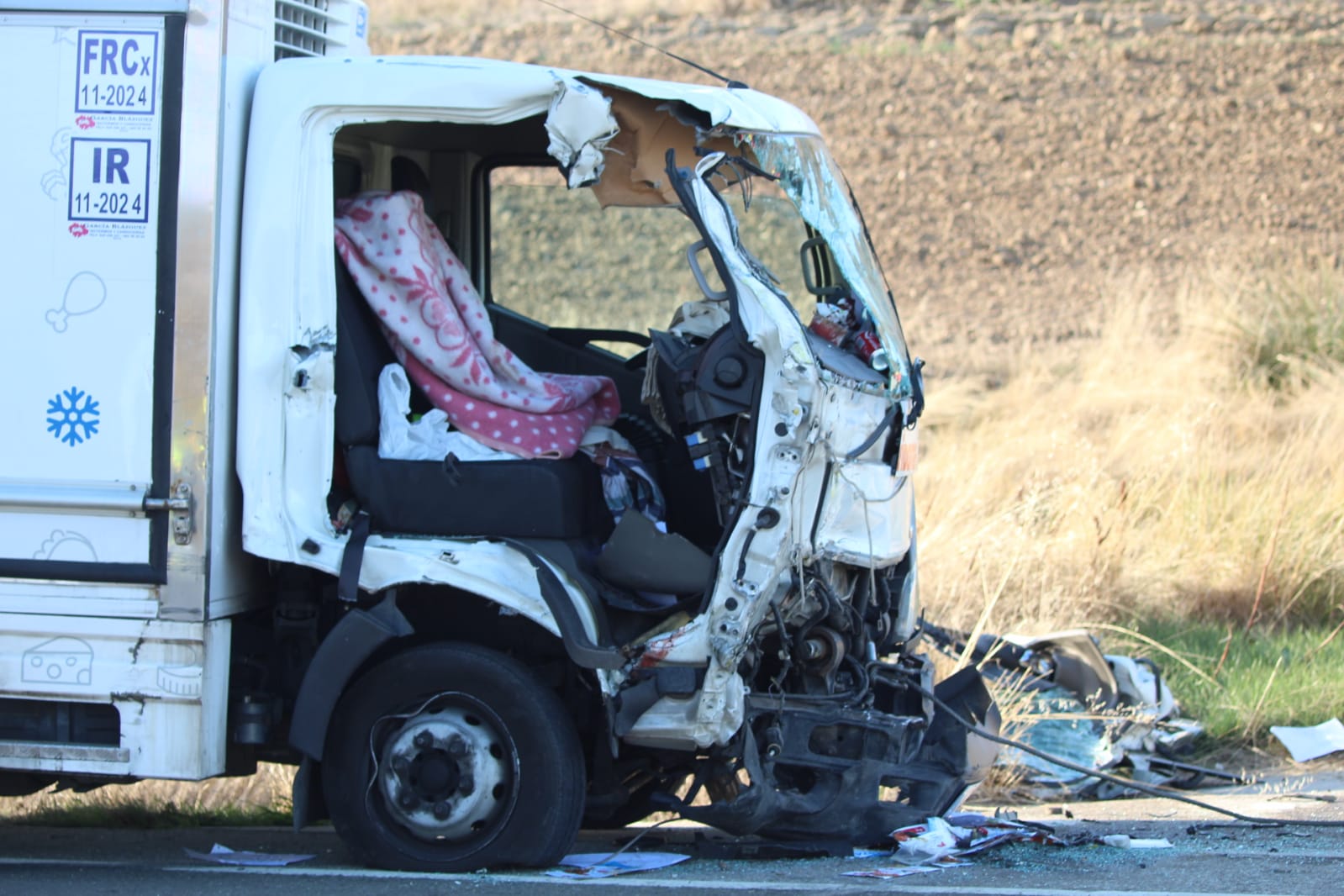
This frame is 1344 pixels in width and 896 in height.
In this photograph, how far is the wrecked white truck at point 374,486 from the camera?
488 cm

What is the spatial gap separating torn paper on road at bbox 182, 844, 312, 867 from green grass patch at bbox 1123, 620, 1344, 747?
423 centimetres

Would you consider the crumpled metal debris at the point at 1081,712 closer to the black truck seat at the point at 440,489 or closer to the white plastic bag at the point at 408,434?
the black truck seat at the point at 440,489

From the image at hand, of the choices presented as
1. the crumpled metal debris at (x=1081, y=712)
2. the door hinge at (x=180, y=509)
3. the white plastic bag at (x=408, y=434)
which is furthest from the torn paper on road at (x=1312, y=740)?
the door hinge at (x=180, y=509)

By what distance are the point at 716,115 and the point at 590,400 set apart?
1.16 m

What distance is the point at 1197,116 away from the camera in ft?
67.8

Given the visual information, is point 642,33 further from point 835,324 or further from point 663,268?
point 835,324

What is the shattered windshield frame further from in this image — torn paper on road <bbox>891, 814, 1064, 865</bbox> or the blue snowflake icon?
the blue snowflake icon

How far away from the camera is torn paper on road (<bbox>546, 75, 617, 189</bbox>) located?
192 inches

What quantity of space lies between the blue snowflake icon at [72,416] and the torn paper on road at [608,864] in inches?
75.2

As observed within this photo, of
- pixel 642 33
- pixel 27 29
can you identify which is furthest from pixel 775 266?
pixel 642 33

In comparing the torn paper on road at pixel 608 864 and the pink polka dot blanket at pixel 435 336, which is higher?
the pink polka dot blanket at pixel 435 336

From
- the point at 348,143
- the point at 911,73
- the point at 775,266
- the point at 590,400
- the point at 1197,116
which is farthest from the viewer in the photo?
the point at 911,73

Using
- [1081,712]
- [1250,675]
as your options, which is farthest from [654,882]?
[1250,675]

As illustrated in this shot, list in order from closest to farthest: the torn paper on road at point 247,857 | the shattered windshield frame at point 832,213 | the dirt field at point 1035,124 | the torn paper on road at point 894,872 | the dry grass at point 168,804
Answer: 1. the torn paper on road at point 894,872
2. the shattered windshield frame at point 832,213
3. the torn paper on road at point 247,857
4. the dry grass at point 168,804
5. the dirt field at point 1035,124
